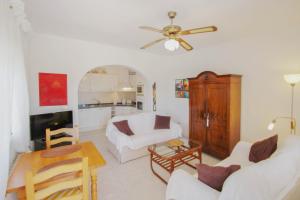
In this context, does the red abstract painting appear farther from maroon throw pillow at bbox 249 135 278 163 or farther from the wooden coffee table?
maroon throw pillow at bbox 249 135 278 163

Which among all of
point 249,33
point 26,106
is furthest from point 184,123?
point 26,106

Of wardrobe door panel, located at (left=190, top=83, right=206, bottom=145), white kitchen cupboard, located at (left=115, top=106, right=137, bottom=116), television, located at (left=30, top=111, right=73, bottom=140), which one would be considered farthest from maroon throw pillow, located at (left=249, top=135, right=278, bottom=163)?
white kitchen cupboard, located at (left=115, top=106, right=137, bottom=116)

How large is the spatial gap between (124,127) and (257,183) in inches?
114

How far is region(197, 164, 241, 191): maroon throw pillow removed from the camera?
144 centimetres

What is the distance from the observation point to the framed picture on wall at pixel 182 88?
4656 millimetres

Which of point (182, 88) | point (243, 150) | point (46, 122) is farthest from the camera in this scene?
point (182, 88)

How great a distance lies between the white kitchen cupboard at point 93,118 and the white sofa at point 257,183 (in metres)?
4.88

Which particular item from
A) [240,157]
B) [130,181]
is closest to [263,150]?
[240,157]

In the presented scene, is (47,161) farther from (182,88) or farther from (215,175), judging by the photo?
(182,88)

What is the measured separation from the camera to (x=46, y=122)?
3045mm

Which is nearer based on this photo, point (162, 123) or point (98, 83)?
point (162, 123)

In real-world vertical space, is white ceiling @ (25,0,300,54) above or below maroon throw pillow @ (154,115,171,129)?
above

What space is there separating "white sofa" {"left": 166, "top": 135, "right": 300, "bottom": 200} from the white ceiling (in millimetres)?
1876

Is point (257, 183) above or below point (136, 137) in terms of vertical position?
above
